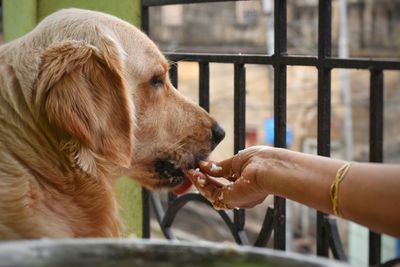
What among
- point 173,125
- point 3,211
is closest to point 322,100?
point 173,125

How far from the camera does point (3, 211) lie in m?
2.30

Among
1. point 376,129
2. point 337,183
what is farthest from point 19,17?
point 337,183

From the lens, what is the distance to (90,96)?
8.23ft

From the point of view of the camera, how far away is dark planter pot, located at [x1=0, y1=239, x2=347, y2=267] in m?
1.10

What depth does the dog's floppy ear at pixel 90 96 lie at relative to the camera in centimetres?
244

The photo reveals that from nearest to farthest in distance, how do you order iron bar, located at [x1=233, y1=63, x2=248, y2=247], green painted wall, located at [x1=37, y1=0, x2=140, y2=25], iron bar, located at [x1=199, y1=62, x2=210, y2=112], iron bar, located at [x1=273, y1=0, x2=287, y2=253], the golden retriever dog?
1. the golden retriever dog
2. iron bar, located at [x1=273, y1=0, x2=287, y2=253]
3. iron bar, located at [x1=233, y1=63, x2=248, y2=247]
4. iron bar, located at [x1=199, y1=62, x2=210, y2=112]
5. green painted wall, located at [x1=37, y1=0, x2=140, y2=25]

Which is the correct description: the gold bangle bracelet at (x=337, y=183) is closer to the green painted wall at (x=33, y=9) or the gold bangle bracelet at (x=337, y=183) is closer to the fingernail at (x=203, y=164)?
the fingernail at (x=203, y=164)

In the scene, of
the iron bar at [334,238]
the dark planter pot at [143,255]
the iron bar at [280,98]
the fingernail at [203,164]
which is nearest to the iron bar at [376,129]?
the iron bar at [334,238]

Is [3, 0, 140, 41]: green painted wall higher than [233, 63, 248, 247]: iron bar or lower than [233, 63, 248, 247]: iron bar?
higher

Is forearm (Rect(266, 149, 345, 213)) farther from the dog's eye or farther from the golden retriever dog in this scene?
the dog's eye

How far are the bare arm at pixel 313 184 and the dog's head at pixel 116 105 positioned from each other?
0.38 m

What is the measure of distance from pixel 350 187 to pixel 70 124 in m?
1.04

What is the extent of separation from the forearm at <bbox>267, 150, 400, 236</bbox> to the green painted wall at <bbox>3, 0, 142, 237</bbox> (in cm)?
157

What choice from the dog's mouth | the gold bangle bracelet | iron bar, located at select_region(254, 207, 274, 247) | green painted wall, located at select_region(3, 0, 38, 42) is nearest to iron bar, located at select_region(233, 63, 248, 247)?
iron bar, located at select_region(254, 207, 274, 247)
